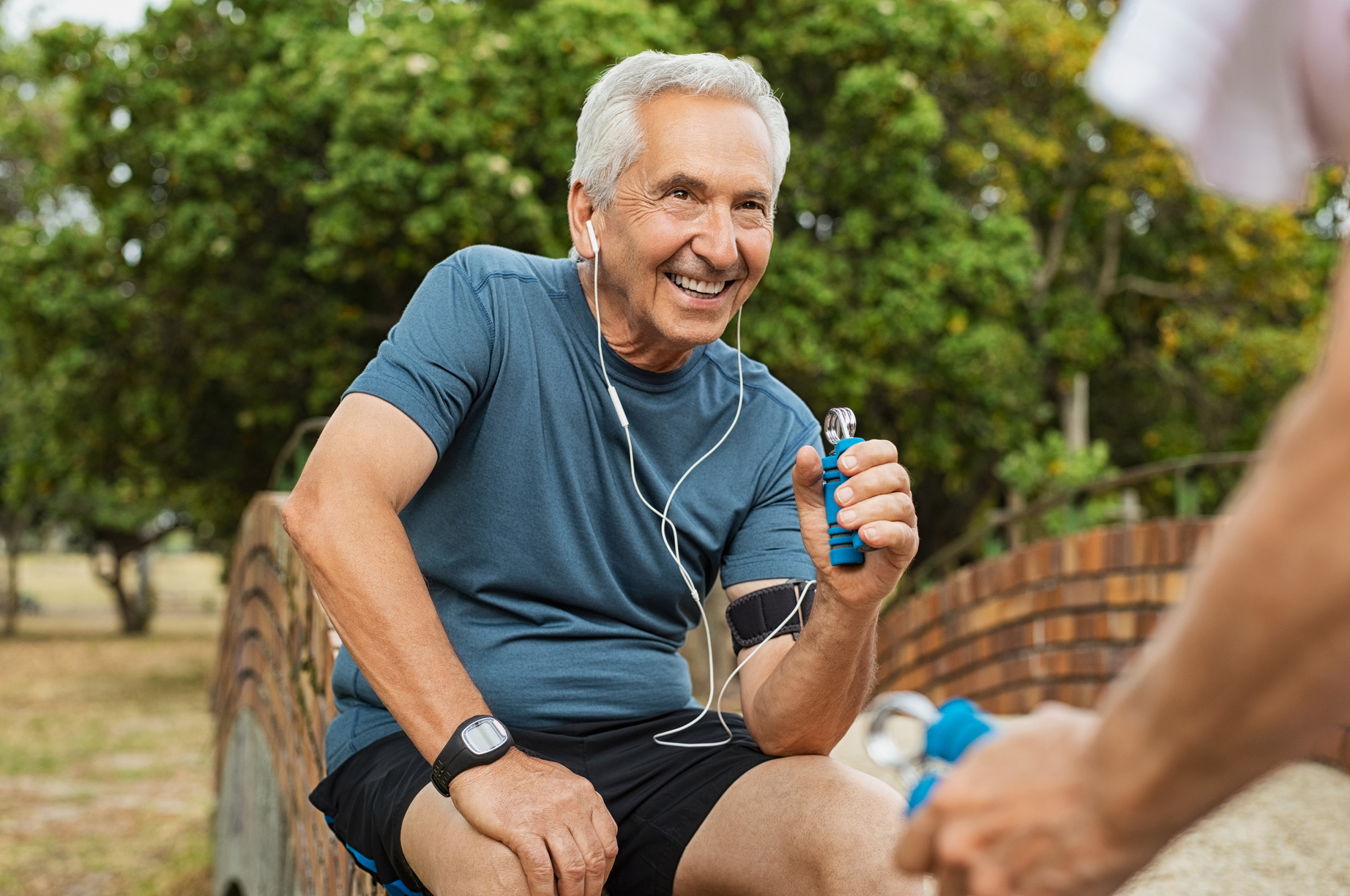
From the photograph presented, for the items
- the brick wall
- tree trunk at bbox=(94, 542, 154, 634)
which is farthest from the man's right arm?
tree trunk at bbox=(94, 542, 154, 634)

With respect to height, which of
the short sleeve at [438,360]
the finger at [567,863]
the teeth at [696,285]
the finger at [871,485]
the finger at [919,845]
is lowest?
the finger at [567,863]

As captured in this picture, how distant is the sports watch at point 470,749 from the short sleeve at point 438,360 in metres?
0.43

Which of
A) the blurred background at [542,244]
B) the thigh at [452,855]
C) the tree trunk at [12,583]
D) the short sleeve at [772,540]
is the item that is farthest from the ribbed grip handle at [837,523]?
the tree trunk at [12,583]

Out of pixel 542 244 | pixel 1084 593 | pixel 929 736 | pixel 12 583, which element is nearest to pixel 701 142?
pixel 929 736

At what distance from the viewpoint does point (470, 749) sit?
175 centimetres

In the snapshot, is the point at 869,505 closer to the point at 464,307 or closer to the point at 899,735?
the point at 464,307

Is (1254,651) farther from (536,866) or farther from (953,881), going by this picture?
(536,866)

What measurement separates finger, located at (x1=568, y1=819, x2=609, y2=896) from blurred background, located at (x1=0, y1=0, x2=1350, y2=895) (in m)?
7.19

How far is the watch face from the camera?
5.78 ft

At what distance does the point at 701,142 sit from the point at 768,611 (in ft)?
2.58

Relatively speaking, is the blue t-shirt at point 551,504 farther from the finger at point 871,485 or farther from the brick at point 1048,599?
the brick at point 1048,599

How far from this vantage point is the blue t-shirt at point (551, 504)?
2.07 m

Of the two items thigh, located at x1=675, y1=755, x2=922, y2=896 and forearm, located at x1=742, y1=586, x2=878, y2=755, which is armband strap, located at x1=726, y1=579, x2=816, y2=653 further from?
thigh, located at x1=675, y1=755, x2=922, y2=896

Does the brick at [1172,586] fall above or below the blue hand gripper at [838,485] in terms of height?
below
